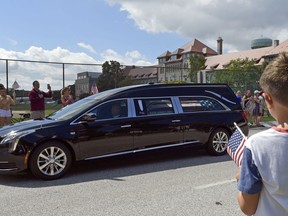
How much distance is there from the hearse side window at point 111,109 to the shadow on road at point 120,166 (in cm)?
81

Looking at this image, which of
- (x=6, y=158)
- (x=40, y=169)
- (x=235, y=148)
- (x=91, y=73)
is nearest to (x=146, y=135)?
(x=40, y=169)

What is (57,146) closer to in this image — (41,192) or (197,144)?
(41,192)

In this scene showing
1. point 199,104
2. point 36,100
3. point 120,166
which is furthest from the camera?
point 36,100

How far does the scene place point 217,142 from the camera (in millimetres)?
8203

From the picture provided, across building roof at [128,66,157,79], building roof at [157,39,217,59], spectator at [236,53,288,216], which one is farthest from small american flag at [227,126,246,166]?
building roof at [157,39,217,59]

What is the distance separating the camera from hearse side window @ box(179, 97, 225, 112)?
312 inches

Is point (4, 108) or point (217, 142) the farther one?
point (4, 108)

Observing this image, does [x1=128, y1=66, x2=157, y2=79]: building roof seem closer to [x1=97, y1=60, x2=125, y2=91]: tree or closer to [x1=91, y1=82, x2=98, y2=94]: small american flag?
[x1=97, y1=60, x2=125, y2=91]: tree

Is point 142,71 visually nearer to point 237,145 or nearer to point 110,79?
point 110,79

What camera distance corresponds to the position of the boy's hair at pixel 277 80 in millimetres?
1567

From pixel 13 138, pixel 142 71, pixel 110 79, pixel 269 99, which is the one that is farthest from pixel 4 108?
pixel 142 71

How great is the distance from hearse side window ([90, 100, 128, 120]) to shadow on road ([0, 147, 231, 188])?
2.67 ft

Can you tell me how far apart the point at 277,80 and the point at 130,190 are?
410cm

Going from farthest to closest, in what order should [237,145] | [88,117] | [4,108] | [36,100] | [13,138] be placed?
[36,100] < [4,108] < [88,117] < [13,138] < [237,145]
